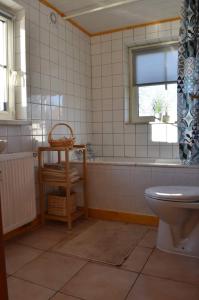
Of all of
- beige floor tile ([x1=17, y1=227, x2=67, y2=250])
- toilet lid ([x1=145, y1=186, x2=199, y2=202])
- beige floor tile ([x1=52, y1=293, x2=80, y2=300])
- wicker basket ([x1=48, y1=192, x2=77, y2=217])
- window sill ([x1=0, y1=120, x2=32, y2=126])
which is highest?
window sill ([x1=0, y1=120, x2=32, y2=126])

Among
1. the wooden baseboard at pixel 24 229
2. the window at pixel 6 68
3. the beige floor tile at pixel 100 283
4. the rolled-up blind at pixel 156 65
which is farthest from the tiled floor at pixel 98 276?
the rolled-up blind at pixel 156 65

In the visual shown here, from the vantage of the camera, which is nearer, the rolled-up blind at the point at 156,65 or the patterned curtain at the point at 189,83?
the patterned curtain at the point at 189,83

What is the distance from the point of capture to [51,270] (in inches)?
63.4

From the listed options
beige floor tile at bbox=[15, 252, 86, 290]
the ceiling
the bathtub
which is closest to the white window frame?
the ceiling

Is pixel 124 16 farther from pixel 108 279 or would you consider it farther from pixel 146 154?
pixel 108 279

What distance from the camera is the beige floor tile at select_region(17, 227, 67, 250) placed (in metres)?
1.97

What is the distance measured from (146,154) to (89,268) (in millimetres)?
1751

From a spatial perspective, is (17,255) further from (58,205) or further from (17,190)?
(58,205)

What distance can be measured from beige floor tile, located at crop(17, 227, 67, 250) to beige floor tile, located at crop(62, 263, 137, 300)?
0.46 meters

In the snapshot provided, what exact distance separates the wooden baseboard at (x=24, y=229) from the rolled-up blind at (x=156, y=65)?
2054mm

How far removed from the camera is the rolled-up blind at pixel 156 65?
9.87ft

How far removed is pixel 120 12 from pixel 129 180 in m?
1.82

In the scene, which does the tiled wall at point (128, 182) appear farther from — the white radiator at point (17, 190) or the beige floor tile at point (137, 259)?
the white radiator at point (17, 190)

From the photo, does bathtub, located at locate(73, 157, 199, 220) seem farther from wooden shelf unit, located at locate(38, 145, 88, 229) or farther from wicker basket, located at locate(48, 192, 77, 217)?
wicker basket, located at locate(48, 192, 77, 217)
